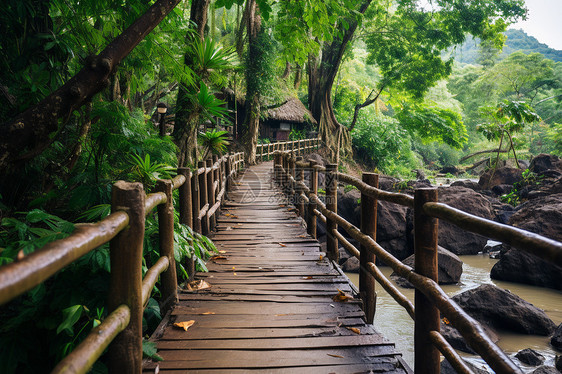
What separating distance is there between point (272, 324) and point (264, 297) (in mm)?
489

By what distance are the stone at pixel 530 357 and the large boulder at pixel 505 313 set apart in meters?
0.61

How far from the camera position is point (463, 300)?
5.23 m

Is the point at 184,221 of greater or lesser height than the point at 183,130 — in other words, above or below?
below

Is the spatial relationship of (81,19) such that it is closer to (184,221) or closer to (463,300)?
(184,221)

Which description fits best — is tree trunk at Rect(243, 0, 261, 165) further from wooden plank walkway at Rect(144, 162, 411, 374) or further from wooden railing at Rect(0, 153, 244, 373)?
wooden railing at Rect(0, 153, 244, 373)

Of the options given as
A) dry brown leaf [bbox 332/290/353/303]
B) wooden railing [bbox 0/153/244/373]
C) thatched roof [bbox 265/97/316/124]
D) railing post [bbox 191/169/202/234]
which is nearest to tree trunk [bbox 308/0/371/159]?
thatched roof [bbox 265/97/316/124]

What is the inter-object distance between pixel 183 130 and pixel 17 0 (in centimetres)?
303

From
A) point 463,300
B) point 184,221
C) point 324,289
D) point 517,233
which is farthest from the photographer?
point 463,300

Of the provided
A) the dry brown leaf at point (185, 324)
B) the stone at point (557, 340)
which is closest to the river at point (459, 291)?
the stone at point (557, 340)

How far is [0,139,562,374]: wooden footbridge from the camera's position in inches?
52.3

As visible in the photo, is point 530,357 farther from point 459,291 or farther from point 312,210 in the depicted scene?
point 312,210

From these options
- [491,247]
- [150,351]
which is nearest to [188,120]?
[150,351]

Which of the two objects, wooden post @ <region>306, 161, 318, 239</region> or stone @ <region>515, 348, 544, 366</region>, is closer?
stone @ <region>515, 348, 544, 366</region>

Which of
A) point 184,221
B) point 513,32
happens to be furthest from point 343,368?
point 513,32
